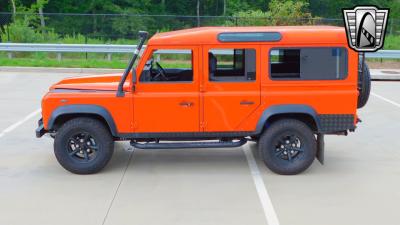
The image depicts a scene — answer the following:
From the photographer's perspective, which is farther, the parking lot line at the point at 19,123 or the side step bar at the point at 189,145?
the parking lot line at the point at 19,123

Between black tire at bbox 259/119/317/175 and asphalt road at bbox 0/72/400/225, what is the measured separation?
0.50 feet

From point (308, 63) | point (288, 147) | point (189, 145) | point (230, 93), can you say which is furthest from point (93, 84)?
point (308, 63)

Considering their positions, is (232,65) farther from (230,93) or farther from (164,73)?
(164,73)

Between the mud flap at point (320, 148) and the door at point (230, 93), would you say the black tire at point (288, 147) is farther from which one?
the door at point (230, 93)

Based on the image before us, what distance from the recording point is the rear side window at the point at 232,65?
290 inches

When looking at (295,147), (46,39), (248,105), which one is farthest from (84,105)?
(46,39)

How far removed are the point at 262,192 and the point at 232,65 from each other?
178 cm

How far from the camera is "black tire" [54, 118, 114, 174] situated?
741 centimetres

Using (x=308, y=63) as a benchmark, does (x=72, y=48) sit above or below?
above

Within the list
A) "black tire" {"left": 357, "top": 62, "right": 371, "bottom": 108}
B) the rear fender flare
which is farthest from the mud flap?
"black tire" {"left": 357, "top": 62, "right": 371, "bottom": 108}

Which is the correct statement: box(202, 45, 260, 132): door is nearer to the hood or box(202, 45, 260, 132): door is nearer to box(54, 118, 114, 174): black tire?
the hood

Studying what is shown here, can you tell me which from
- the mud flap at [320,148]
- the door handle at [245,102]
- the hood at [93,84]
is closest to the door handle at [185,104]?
the door handle at [245,102]

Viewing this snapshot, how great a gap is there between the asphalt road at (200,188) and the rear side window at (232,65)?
1302mm

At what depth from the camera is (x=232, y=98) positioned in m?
7.35
